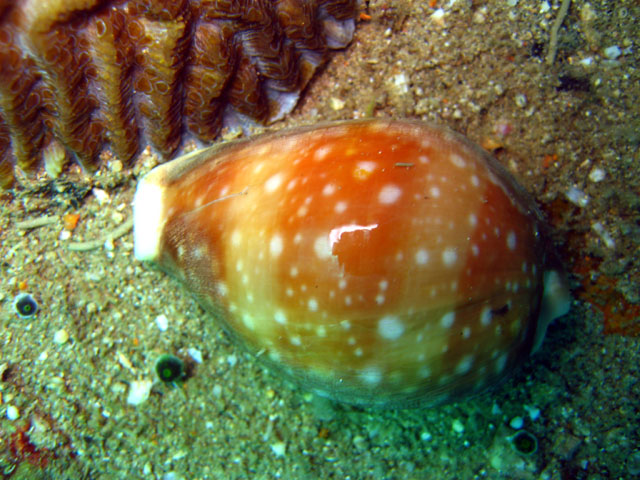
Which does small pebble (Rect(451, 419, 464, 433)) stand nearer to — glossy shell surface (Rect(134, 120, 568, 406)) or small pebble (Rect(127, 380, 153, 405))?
glossy shell surface (Rect(134, 120, 568, 406))

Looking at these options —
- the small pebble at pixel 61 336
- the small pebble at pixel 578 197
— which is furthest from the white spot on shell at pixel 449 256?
the small pebble at pixel 61 336

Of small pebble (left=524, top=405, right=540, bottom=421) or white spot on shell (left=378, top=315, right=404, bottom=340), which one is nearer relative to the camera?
white spot on shell (left=378, top=315, right=404, bottom=340)

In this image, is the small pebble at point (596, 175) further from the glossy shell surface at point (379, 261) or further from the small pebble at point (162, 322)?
the small pebble at point (162, 322)

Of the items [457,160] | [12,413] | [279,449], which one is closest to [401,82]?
[457,160]

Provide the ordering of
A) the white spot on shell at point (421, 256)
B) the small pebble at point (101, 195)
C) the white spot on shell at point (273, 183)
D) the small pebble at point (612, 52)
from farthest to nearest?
the small pebble at point (101, 195), the small pebble at point (612, 52), the white spot on shell at point (273, 183), the white spot on shell at point (421, 256)

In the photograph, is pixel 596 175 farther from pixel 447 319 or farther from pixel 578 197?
pixel 447 319

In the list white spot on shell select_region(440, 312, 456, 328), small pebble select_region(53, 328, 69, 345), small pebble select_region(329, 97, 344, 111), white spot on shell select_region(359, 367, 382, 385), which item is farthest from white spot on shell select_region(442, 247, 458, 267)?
small pebble select_region(53, 328, 69, 345)

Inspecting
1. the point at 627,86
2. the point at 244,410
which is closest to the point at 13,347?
the point at 244,410
